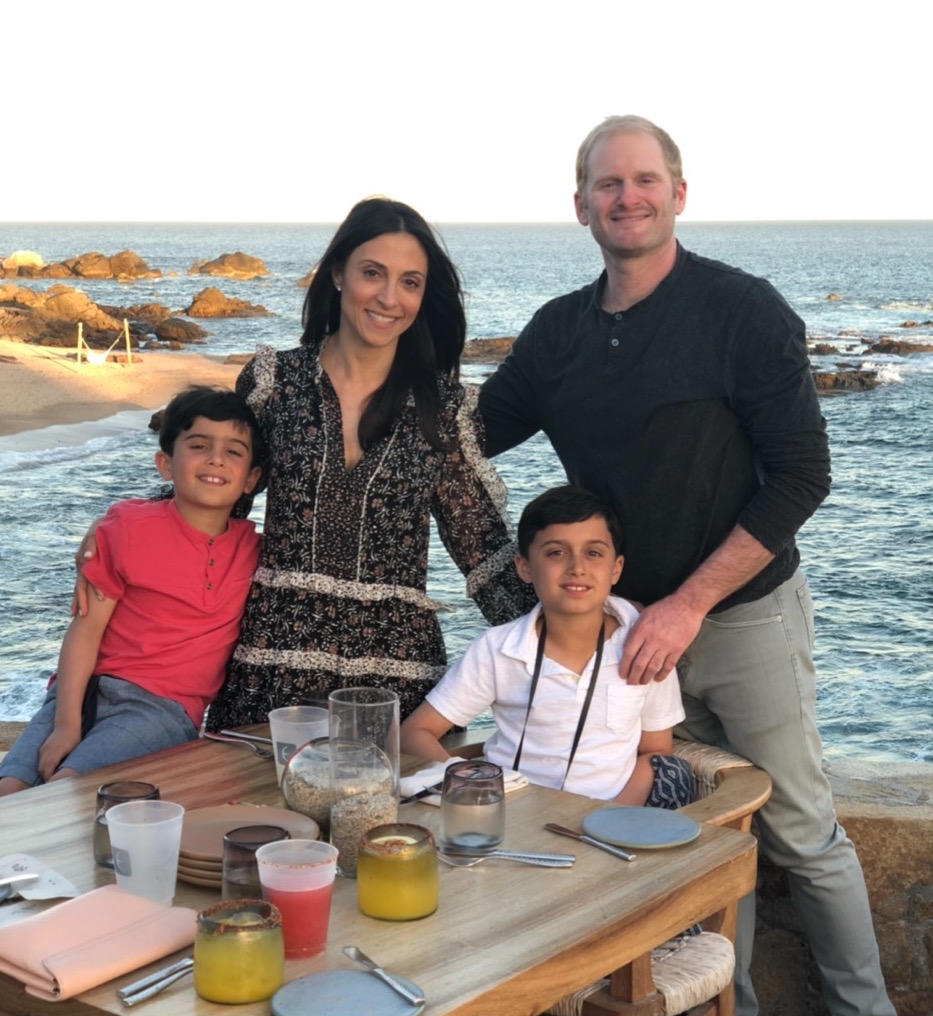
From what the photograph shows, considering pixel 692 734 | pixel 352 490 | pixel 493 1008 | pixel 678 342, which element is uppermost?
pixel 678 342

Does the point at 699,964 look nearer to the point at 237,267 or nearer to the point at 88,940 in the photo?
the point at 88,940

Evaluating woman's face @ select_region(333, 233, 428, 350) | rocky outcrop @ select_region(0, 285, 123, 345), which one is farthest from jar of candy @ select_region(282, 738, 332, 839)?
rocky outcrop @ select_region(0, 285, 123, 345)

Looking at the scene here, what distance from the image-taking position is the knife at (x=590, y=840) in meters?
2.21

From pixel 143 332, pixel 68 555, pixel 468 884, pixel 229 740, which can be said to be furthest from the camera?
pixel 143 332

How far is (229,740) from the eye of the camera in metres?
2.88

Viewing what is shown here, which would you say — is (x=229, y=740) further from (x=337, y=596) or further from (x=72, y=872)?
(x=72, y=872)

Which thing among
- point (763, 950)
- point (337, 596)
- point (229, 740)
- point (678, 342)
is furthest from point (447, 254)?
point (763, 950)

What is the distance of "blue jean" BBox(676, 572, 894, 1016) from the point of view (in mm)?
3012

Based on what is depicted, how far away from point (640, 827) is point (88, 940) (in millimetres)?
918

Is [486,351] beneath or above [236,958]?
beneath

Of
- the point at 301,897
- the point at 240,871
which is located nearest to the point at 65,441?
the point at 240,871

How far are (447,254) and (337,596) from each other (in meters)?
0.82

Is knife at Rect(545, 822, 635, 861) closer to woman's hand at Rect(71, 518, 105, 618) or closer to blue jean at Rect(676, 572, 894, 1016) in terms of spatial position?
blue jean at Rect(676, 572, 894, 1016)

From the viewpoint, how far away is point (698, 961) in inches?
96.0
